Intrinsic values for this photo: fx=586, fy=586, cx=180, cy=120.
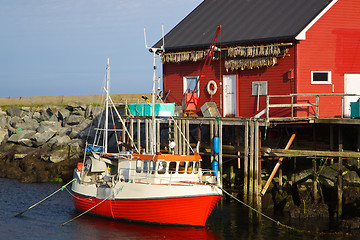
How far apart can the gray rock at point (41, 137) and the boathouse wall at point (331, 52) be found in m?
22.1

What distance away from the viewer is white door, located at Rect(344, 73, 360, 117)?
2989cm

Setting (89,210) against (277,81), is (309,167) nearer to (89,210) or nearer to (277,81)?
(277,81)

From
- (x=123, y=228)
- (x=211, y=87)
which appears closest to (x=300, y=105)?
(x=211, y=87)

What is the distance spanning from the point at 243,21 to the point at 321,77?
5.80 m

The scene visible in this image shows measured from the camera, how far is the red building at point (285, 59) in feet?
95.5

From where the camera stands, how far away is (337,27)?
1169 inches

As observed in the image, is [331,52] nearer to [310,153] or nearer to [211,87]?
[310,153]

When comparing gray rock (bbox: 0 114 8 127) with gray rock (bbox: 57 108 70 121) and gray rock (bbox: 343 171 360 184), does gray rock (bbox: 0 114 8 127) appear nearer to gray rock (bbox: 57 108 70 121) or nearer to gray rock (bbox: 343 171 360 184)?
gray rock (bbox: 57 108 70 121)

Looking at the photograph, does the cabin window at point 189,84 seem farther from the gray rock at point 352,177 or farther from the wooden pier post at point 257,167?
the gray rock at point 352,177

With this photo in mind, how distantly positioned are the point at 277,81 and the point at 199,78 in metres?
4.88

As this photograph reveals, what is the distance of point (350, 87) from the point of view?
30000mm

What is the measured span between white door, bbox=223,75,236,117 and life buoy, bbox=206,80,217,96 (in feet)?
2.05

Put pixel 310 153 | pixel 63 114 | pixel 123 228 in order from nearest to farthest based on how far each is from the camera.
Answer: pixel 123 228
pixel 310 153
pixel 63 114

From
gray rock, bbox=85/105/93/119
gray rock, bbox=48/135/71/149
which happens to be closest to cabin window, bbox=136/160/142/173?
gray rock, bbox=48/135/71/149
